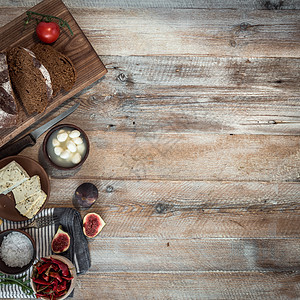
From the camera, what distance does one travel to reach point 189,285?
6.75 ft

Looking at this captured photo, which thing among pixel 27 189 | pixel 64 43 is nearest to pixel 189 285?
pixel 27 189

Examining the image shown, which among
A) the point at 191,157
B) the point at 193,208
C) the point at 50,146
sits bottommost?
the point at 193,208

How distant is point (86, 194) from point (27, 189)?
0.36 meters

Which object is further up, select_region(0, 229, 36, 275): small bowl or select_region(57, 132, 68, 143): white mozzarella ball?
select_region(57, 132, 68, 143): white mozzarella ball

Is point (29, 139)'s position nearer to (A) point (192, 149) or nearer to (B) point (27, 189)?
(B) point (27, 189)

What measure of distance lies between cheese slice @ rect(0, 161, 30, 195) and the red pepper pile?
47cm

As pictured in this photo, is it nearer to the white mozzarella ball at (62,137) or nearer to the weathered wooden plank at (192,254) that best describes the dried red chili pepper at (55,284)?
the weathered wooden plank at (192,254)

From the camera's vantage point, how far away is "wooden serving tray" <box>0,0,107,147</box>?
1.87 m

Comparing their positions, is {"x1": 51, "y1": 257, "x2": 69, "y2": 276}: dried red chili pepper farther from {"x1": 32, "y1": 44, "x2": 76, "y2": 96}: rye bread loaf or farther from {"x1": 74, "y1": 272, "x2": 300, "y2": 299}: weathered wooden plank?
{"x1": 32, "y1": 44, "x2": 76, "y2": 96}: rye bread loaf

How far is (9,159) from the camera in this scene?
73.8 inches

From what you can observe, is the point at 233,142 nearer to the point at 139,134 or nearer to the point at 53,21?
the point at 139,134

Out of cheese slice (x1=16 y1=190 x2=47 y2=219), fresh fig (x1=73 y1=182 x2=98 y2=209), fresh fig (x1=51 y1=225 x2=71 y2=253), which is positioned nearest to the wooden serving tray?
cheese slice (x1=16 y1=190 x2=47 y2=219)

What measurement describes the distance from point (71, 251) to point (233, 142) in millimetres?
1284

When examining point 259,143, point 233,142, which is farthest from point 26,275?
point 259,143
